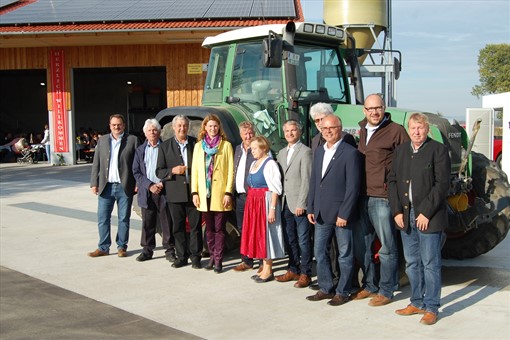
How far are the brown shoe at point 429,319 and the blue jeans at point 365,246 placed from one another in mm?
724

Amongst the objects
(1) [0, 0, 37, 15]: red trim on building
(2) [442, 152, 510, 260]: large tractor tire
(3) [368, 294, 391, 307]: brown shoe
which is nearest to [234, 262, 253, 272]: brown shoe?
(3) [368, 294, 391, 307]: brown shoe

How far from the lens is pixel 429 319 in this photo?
4.61 metres

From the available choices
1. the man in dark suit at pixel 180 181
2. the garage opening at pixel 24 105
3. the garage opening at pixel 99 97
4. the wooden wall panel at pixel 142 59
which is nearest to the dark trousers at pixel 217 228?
the man in dark suit at pixel 180 181

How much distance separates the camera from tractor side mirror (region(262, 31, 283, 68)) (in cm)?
591

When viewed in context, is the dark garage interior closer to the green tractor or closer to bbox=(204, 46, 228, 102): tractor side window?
bbox=(204, 46, 228, 102): tractor side window

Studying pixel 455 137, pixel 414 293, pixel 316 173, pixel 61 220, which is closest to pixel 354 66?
pixel 455 137

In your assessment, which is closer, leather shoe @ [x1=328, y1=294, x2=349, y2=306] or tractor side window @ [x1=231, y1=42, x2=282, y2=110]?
leather shoe @ [x1=328, y1=294, x2=349, y2=306]

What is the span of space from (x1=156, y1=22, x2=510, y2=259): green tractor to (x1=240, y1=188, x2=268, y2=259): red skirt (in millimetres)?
863

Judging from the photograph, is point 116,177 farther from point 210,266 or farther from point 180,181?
point 210,266

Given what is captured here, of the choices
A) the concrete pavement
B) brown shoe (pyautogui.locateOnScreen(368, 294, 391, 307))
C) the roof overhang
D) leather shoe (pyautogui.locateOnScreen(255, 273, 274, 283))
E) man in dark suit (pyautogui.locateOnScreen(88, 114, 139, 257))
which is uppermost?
the roof overhang

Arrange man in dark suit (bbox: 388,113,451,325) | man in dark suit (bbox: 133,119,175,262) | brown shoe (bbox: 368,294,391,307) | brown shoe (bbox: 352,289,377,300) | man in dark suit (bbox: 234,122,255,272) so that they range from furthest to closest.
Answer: man in dark suit (bbox: 133,119,175,262)
man in dark suit (bbox: 234,122,255,272)
brown shoe (bbox: 352,289,377,300)
brown shoe (bbox: 368,294,391,307)
man in dark suit (bbox: 388,113,451,325)

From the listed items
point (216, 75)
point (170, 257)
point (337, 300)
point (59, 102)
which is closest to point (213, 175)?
point (170, 257)

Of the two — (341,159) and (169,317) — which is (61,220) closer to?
(169,317)

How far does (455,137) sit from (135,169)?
11.7ft
